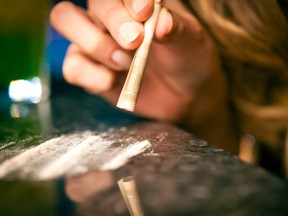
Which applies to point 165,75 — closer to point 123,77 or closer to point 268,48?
point 123,77

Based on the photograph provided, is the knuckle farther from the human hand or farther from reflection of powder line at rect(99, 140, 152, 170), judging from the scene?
reflection of powder line at rect(99, 140, 152, 170)

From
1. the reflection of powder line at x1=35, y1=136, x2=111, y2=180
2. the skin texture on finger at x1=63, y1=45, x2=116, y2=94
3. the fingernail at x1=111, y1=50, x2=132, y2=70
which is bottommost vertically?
the reflection of powder line at x1=35, y1=136, x2=111, y2=180

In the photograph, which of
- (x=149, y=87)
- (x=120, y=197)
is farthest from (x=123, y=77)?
(x=120, y=197)

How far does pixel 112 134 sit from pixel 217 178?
22 cm

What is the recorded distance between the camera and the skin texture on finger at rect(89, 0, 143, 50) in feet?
1.73

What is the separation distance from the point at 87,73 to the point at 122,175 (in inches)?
15.6

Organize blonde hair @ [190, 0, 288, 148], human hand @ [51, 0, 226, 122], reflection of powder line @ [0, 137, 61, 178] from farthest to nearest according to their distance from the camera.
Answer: blonde hair @ [190, 0, 288, 148] < human hand @ [51, 0, 226, 122] < reflection of powder line @ [0, 137, 61, 178]

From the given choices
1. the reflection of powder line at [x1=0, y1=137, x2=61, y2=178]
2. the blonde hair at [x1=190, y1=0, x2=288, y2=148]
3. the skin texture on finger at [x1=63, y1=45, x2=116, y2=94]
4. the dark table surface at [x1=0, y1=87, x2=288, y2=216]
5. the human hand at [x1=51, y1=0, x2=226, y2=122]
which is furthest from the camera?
the blonde hair at [x1=190, y1=0, x2=288, y2=148]

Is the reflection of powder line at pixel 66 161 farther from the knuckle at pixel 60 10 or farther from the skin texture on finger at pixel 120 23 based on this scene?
the knuckle at pixel 60 10

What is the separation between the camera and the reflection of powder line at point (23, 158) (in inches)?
17.5

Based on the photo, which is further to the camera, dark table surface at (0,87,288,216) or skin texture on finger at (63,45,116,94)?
skin texture on finger at (63,45,116,94)

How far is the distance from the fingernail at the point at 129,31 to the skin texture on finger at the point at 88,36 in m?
0.14

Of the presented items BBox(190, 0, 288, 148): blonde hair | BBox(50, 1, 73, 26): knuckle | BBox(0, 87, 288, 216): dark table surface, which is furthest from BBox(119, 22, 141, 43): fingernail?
BBox(190, 0, 288, 148): blonde hair

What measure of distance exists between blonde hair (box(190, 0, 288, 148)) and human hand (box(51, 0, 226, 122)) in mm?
71
